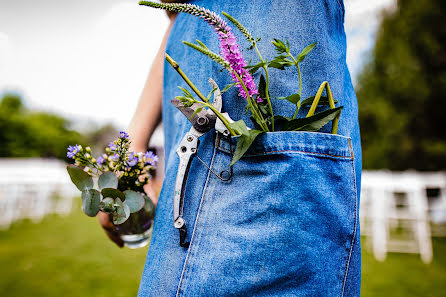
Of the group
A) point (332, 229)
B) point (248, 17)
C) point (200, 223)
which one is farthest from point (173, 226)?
point (248, 17)

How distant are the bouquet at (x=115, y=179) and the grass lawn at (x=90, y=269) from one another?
2544mm

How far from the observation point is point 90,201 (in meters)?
0.75

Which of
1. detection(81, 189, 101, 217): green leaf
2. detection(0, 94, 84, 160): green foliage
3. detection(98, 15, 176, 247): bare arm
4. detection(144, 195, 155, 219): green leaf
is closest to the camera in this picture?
detection(81, 189, 101, 217): green leaf

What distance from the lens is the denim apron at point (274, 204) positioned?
2.01 ft

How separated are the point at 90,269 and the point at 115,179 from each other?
350cm

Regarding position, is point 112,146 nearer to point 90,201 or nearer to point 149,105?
point 90,201

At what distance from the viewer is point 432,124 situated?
862 cm

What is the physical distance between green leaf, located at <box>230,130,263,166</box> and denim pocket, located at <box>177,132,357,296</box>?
0.15ft

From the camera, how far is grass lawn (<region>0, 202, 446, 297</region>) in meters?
3.16

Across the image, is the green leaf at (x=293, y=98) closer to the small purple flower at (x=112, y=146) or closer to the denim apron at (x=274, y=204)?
the denim apron at (x=274, y=204)

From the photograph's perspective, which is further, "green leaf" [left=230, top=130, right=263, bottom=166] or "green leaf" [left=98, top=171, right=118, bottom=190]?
"green leaf" [left=98, top=171, right=118, bottom=190]

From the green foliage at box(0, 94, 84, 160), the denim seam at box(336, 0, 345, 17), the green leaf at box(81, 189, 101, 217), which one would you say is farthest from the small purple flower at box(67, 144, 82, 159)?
the green foliage at box(0, 94, 84, 160)

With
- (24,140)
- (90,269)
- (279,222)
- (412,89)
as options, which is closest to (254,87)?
(279,222)

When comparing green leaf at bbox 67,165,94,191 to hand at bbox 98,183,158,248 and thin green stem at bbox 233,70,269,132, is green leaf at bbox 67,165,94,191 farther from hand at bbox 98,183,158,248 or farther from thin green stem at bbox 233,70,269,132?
thin green stem at bbox 233,70,269,132
